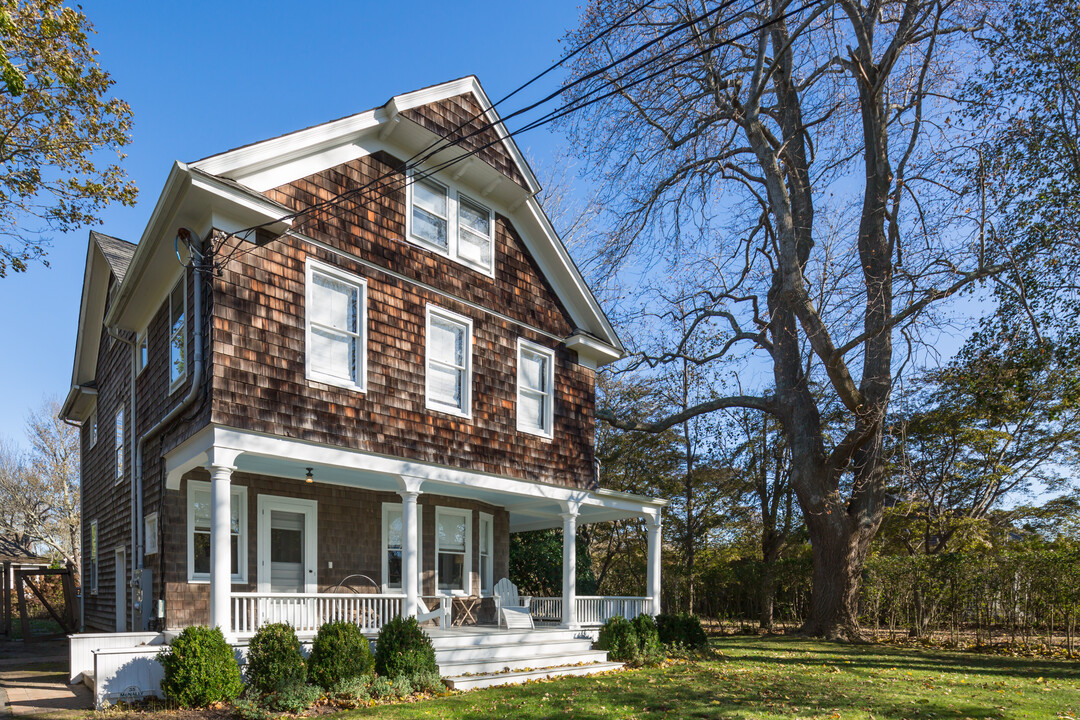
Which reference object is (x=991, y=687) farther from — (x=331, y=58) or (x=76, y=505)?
(x=76, y=505)

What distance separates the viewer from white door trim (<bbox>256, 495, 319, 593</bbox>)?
11.4m

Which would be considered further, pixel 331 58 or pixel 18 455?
pixel 18 455

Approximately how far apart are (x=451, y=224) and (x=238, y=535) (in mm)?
6270

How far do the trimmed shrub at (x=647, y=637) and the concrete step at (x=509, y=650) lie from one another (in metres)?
0.88

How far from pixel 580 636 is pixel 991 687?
6372mm

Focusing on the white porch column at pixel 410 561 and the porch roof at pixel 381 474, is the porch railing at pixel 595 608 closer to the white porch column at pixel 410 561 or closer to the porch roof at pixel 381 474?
the porch roof at pixel 381 474

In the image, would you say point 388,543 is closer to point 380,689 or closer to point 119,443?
point 380,689

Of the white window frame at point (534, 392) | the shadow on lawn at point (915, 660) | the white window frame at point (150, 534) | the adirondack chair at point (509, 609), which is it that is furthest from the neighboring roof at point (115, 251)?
the shadow on lawn at point (915, 660)

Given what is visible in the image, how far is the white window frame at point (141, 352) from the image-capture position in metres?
13.1

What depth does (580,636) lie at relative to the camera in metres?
13.3

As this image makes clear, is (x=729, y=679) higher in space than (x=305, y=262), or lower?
lower

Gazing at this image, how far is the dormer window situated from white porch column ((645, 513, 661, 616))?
21.3 feet

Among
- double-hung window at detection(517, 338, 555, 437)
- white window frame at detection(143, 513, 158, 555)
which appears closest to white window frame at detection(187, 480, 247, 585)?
white window frame at detection(143, 513, 158, 555)

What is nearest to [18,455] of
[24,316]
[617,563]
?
[24,316]
